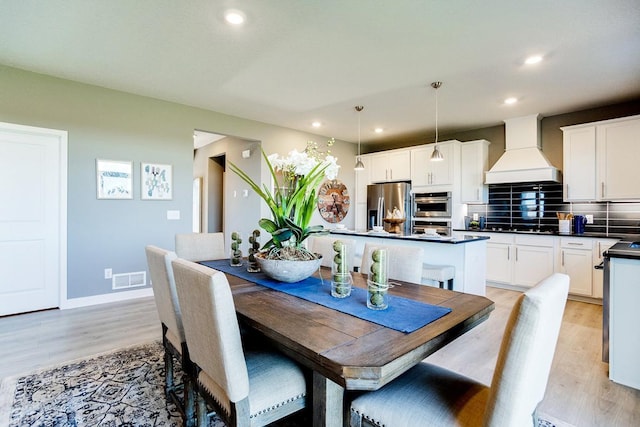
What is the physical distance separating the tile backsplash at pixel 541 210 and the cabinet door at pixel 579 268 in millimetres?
684

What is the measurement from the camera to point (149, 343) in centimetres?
269

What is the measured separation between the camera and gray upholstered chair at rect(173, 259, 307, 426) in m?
1.09

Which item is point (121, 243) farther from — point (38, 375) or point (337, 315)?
point (337, 315)

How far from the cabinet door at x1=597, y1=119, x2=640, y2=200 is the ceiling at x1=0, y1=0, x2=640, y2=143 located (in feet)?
1.35

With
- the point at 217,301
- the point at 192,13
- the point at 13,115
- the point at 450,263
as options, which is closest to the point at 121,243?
the point at 13,115

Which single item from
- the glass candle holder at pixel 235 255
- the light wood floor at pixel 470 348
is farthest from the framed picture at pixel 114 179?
the glass candle holder at pixel 235 255

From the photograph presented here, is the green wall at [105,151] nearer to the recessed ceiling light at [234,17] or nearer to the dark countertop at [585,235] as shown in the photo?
the recessed ceiling light at [234,17]

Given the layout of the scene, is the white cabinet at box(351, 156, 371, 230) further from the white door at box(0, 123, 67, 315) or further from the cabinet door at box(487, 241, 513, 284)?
the white door at box(0, 123, 67, 315)

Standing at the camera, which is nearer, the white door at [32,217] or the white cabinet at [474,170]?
the white door at [32,217]

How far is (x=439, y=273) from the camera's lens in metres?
3.09

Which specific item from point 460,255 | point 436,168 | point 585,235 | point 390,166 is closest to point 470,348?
point 460,255

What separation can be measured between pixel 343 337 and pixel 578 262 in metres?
4.39

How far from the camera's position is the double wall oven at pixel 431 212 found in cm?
540

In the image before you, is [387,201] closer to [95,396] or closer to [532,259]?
[532,259]
